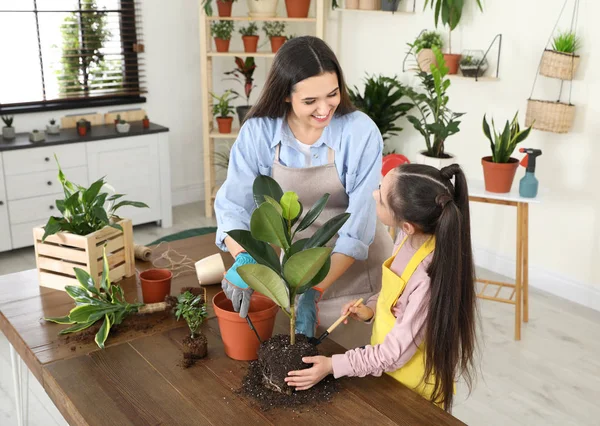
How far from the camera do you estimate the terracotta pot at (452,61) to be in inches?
159

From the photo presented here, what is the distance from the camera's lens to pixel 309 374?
4.79 ft

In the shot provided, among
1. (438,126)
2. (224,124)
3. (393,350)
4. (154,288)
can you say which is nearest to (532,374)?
(438,126)

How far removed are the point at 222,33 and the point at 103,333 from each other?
11.7 ft

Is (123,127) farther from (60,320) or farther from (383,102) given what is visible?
(60,320)

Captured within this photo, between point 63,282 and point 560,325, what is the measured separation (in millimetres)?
2602

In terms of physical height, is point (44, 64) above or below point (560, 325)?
above

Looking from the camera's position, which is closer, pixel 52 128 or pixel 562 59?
pixel 562 59

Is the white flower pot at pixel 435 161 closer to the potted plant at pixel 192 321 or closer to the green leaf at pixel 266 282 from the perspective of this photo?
the potted plant at pixel 192 321

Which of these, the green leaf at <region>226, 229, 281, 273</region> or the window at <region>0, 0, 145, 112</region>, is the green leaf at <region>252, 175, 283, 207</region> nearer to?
the green leaf at <region>226, 229, 281, 273</region>

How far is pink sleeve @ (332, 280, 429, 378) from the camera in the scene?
1504 millimetres

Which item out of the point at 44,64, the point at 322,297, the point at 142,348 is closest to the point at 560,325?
the point at 322,297

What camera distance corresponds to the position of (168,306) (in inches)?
72.6

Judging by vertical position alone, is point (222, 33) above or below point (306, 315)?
above

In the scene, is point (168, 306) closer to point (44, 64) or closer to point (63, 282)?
point (63, 282)
